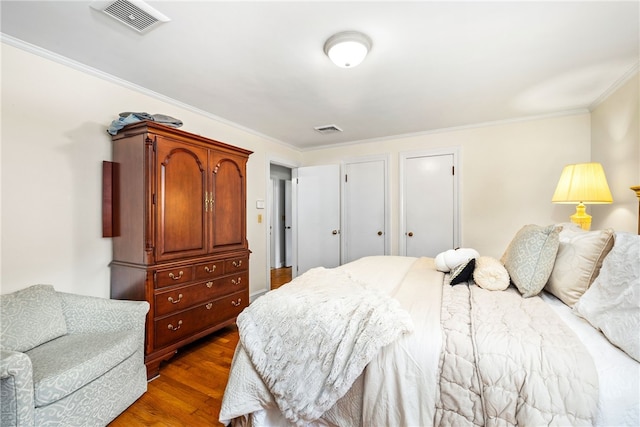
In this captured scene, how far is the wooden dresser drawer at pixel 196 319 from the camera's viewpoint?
2.14 metres

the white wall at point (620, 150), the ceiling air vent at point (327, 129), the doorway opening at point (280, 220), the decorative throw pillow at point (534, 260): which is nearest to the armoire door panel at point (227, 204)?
the ceiling air vent at point (327, 129)

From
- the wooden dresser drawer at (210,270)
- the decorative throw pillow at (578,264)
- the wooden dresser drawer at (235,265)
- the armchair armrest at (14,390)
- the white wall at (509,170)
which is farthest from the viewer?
the white wall at (509,170)

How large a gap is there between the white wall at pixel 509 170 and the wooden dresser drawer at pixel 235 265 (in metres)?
2.80

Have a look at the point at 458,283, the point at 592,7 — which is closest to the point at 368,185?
the point at 458,283

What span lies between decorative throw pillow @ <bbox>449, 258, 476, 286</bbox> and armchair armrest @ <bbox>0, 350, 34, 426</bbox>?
2253 millimetres

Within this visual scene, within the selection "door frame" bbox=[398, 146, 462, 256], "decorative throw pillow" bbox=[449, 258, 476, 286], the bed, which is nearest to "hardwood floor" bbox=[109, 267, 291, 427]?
the bed

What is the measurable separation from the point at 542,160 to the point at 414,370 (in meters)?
3.35

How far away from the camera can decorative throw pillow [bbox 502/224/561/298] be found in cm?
151

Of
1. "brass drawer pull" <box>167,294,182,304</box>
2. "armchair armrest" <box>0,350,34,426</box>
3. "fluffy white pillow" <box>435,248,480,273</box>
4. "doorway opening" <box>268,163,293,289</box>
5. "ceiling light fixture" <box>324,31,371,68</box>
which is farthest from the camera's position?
"doorway opening" <box>268,163,293,289</box>

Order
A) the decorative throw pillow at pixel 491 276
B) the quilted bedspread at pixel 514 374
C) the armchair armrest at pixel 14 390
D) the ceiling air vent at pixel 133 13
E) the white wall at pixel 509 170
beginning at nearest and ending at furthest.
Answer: the quilted bedspread at pixel 514 374 < the armchair armrest at pixel 14 390 < the ceiling air vent at pixel 133 13 < the decorative throw pillow at pixel 491 276 < the white wall at pixel 509 170

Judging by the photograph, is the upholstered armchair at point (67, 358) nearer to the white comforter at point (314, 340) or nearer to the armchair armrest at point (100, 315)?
the armchair armrest at point (100, 315)

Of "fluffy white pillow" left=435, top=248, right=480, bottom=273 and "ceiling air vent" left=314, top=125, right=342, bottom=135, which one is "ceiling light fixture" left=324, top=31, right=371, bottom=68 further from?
"ceiling air vent" left=314, top=125, right=342, bottom=135

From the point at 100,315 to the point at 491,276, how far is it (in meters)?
2.56

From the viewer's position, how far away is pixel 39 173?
1935 mm
